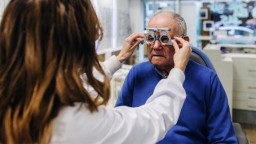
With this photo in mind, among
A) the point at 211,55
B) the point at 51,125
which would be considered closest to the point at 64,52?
the point at 51,125

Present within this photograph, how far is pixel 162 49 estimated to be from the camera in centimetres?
150

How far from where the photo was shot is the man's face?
4.93 ft

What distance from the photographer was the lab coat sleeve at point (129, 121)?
80cm

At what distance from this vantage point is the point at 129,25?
6.28 m

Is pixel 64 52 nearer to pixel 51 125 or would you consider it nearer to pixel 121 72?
pixel 51 125

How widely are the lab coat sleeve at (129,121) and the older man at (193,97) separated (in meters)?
0.43

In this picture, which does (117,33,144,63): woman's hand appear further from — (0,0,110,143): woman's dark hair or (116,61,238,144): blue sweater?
(0,0,110,143): woman's dark hair

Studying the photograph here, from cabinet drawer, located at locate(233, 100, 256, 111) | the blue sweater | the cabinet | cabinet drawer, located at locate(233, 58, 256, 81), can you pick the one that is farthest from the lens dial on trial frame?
cabinet drawer, located at locate(233, 100, 256, 111)

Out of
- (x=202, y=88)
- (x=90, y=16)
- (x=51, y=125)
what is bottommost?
(x=202, y=88)

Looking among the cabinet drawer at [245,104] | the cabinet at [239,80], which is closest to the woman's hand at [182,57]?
the cabinet at [239,80]

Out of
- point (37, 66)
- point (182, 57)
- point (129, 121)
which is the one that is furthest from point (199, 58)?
point (37, 66)

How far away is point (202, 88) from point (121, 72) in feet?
6.01

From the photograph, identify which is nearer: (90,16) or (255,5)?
(90,16)

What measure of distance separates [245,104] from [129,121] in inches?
127
